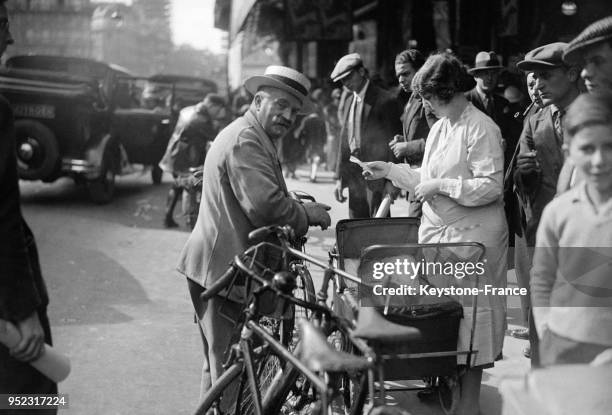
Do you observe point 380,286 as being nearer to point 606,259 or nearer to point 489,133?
point 489,133

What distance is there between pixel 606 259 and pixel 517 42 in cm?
1032

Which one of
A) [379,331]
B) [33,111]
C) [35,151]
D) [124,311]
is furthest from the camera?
[33,111]

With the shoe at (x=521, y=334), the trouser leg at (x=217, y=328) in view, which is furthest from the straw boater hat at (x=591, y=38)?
the shoe at (x=521, y=334)

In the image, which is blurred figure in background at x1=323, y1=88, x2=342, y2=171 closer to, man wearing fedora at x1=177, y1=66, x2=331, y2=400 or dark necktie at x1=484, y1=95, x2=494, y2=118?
dark necktie at x1=484, y1=95, x2=494, y2=118

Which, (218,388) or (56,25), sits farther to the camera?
(56,25)

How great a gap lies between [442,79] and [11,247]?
2.45 metres

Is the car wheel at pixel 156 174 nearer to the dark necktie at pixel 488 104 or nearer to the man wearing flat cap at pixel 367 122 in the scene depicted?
the man wearing flat cap at pixel 367 122

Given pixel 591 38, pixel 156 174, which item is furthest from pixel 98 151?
pixel 591 38

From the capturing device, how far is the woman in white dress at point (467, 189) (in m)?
4.32

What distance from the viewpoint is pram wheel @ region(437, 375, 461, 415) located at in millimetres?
4516

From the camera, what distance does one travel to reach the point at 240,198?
4020mm

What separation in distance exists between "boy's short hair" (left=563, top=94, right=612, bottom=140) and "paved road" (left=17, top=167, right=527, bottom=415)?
1.38 meters

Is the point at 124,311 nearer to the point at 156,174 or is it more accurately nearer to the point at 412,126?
the point at 412,126

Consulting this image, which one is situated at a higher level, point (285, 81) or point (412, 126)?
point (285, 81)
